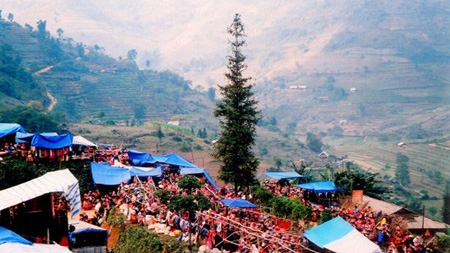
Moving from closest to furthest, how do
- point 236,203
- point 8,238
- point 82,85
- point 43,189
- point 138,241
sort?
point 8,238
point 43,189
point 138,241
point 236,203
point 82,85

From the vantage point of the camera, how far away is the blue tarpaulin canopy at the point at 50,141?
23.1 metres

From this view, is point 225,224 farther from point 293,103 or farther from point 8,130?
point 293,103

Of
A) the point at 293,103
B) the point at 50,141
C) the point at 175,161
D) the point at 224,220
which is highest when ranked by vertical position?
the point at 293,103

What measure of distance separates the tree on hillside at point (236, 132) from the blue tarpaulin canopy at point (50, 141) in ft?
22.4

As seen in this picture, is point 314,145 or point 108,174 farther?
point 314,145

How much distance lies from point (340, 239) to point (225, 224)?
10.7 feet

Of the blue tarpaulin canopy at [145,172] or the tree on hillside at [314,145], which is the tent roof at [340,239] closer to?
the blue tarpaulin canopy at [145,172]

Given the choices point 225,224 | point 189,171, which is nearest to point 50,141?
point 189,171

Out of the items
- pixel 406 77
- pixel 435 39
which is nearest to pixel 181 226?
pixel 406 77

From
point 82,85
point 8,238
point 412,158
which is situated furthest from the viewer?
point 82,85

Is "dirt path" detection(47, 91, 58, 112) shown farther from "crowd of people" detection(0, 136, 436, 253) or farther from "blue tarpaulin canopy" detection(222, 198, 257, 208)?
"blue tarpaulin canopy" detection(222, 198, 257, 208)

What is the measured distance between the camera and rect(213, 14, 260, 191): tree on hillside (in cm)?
2445

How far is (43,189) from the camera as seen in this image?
1271 cm

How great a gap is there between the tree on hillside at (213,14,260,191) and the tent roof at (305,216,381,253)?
9063 mm
